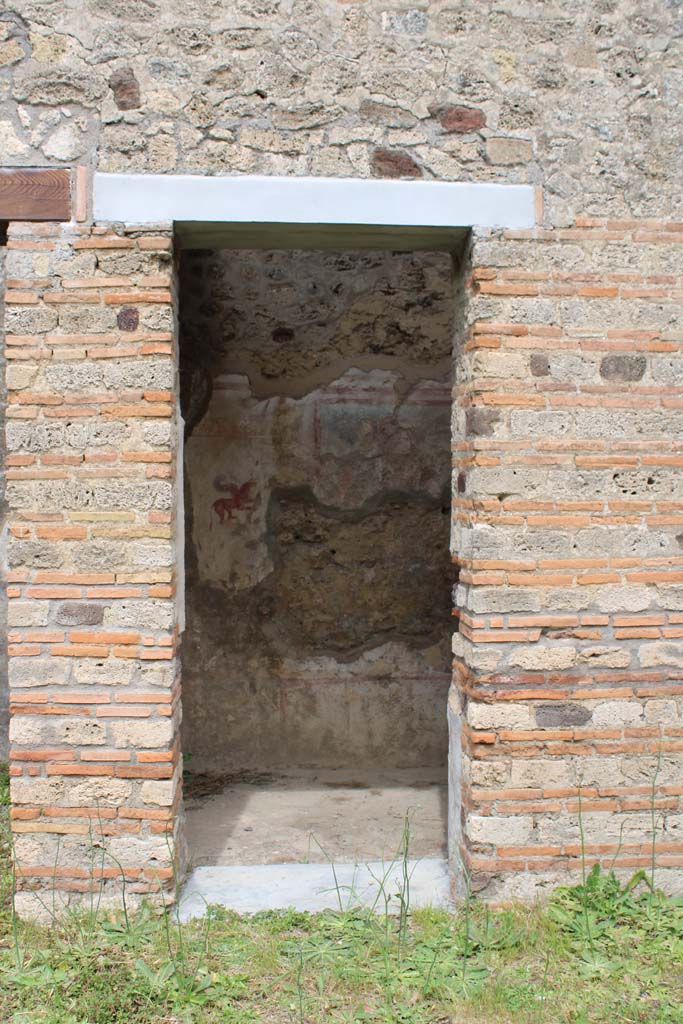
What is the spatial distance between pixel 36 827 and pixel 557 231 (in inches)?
120

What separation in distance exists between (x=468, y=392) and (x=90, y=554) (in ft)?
5.24

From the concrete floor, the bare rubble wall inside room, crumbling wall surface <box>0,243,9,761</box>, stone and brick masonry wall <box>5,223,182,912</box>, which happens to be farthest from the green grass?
the bare rubble wall inside room

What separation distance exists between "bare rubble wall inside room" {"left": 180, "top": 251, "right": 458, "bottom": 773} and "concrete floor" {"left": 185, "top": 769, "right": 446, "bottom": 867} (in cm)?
29

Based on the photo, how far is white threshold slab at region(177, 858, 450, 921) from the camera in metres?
3.64

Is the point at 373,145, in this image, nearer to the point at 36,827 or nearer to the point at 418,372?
the point at 418,372

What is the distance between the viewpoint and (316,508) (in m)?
5.86

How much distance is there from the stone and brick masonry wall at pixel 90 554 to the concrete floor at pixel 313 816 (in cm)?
87

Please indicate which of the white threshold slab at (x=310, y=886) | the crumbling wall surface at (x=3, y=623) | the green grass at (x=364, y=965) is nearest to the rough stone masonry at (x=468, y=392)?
the green grass at (x=364, y=965)

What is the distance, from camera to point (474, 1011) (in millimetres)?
2939

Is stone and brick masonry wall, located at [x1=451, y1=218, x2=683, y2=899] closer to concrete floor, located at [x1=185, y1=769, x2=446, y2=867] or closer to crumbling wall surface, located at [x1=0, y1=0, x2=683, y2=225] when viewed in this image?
crumbling wall surface, located at [x1=0, y1=0, x2=683, y2=225]

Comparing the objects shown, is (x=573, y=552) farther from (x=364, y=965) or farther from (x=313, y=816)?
(x=313, y=816)

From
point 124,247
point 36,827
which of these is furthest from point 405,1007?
point 124,247

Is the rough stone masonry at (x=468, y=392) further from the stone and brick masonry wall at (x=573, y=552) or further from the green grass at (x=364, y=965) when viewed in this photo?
the green grass at (x=364, y=965)

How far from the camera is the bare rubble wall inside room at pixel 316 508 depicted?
5.81 metres
